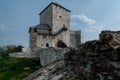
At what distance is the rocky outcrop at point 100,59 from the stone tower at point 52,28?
41.6 meters

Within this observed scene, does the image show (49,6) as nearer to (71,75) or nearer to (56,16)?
(56,16)

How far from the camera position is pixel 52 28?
49.7 metres

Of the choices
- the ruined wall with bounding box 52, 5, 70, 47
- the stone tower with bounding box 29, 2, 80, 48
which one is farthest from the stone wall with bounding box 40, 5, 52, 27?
the ruined wall with bounding box 52, 5, 70, 47

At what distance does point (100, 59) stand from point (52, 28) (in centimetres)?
4452

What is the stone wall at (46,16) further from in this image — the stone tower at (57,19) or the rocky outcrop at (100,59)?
the rocky outcrop at (100,59)

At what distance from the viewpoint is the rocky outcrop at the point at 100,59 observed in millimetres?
4820

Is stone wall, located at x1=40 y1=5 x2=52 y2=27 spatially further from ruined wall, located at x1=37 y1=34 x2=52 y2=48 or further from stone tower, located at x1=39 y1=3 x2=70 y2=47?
ruined wall, located at x1=37 y1=34 x2=52 y2=48

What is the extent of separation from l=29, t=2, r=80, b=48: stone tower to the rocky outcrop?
4156cm

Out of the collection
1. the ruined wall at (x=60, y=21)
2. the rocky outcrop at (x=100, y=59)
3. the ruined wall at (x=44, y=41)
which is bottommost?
the rocky outcrop at (x=100, y=59)

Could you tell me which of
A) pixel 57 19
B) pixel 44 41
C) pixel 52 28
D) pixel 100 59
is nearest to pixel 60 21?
pixel 57 19

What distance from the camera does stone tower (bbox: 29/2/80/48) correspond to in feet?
158

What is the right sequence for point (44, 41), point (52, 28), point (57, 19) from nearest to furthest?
1. point (44, 41)
2. point (52, 28)
3. point (57, 19)

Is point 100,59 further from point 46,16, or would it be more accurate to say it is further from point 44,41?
point 46,16

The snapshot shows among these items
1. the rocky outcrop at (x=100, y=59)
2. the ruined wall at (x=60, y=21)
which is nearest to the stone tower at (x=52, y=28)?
the ruined wall at (x=60, y=21)
